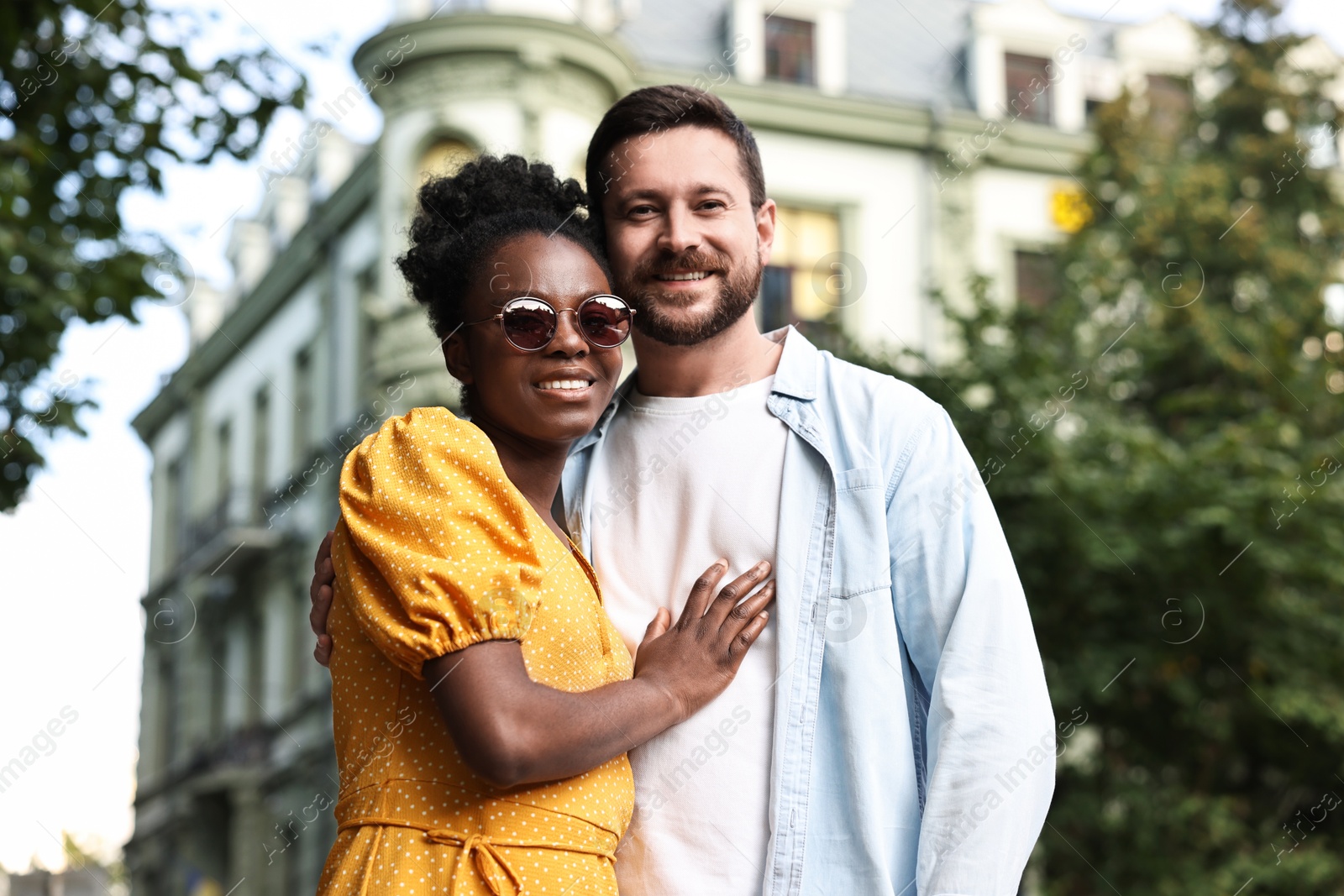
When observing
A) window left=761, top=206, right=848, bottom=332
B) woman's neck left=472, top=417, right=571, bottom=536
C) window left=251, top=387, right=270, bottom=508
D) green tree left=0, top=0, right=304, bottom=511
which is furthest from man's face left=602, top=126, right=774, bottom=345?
window left=251, top=387, right=270, bottom=508

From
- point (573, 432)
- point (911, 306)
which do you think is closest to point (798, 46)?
point (911, 306)

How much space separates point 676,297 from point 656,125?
1.25 ft

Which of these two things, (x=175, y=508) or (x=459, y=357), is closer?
(x=459, y=357)

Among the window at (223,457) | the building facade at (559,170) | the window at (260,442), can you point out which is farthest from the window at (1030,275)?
the window at (223,457)

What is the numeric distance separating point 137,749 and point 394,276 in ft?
58.0

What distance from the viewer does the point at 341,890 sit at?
2516mm

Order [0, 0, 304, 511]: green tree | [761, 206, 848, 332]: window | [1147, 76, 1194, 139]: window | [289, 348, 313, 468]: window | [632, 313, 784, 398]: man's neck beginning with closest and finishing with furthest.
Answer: [632, 313, 784, 398]: man's neck < [0, 0, 304, 511]: green tree < [1147, 76, 1194, 139]: window < [761, 206, 848, 332]: window < [289, 348, 313, 468]: window

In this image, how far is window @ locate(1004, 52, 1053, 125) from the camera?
21.6 m

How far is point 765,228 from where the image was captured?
137 inches

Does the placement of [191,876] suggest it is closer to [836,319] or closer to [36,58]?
[836,319]

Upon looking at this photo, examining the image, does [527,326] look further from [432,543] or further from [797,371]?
[797,371]

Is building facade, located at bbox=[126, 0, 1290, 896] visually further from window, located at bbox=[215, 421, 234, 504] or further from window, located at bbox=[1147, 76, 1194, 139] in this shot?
window, located at bbox=[215, 421, 234, 504]

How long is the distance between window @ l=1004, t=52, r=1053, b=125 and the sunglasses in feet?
63.8

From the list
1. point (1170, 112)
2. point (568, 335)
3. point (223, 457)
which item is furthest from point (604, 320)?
point (223, 457)
